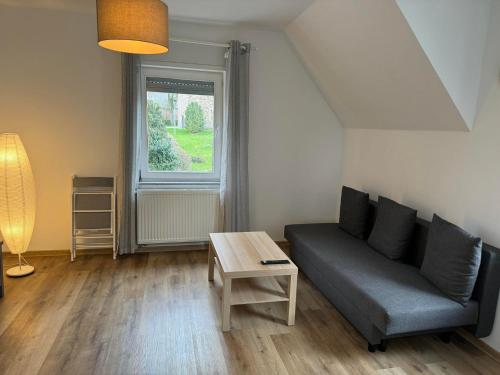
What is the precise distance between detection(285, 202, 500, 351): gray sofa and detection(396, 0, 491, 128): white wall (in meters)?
1.05

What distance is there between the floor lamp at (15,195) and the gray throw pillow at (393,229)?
3009mm

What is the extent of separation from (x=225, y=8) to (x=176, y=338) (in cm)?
274

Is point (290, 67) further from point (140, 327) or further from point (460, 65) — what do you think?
point (140, 327)

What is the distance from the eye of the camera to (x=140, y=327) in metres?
2.47

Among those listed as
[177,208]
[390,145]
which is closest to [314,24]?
[390,145]

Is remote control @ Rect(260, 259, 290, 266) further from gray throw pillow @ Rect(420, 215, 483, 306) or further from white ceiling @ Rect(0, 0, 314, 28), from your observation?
white ceiling @ Rect(0, 0, 314, 28)

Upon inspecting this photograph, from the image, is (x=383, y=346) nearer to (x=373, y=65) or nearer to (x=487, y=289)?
(x=487, y=289)

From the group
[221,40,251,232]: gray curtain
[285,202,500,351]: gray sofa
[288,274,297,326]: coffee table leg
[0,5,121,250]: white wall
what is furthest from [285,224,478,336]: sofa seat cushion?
[0,5,121,250]: white wall

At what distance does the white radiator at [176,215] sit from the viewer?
12.1 feet

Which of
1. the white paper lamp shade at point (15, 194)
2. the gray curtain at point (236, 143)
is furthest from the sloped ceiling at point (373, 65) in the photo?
the white paper lamp shade at point (15, 194)

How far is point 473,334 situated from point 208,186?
267 centimetres

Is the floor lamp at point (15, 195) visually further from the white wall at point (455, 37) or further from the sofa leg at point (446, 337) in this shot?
the sofa leg at point (446, 337)

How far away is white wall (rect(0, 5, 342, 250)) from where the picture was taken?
11.1ft

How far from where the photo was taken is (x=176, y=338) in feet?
7.74
